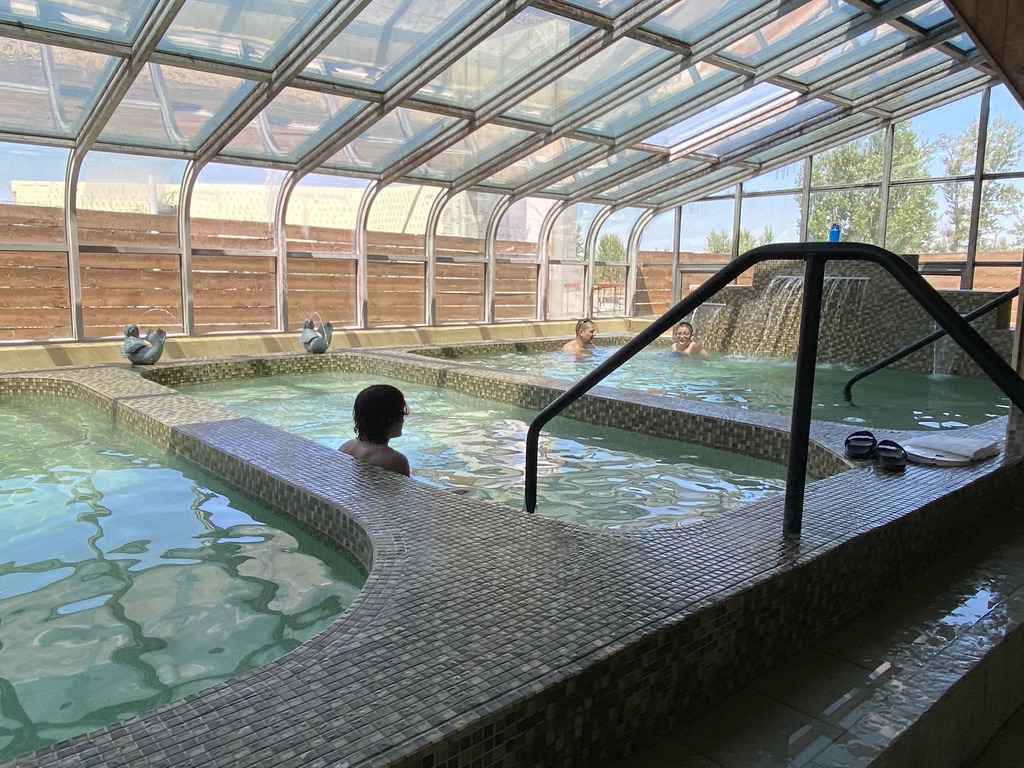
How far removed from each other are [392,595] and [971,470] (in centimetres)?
260

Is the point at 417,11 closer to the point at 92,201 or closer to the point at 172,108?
the point at 172,108

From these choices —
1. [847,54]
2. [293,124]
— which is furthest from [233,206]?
[847,54]

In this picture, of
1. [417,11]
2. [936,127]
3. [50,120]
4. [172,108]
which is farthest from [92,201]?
[936,127]

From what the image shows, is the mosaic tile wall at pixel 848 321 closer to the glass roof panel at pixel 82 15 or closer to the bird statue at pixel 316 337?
the bird statue at pixel 316 337

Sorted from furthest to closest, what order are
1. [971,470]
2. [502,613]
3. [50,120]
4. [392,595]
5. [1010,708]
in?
[50,120] < [971,470] < [1010,708] < [392,595] < [502,613]

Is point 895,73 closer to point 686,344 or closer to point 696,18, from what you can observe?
point 696,18

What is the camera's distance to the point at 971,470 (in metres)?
3.12

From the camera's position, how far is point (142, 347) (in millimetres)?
7297

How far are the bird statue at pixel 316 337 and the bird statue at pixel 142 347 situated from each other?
5.35 feet

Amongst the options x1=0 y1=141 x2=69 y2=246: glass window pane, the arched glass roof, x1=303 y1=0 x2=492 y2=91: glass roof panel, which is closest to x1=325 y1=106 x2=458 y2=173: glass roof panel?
the arched glass roof

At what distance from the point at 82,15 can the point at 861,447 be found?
6.15m

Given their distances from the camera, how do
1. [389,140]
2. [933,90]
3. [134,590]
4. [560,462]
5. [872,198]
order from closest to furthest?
1. [134,590]
2. [560,462]
3. [389,140]
4. [933,90]
5. [872,198]

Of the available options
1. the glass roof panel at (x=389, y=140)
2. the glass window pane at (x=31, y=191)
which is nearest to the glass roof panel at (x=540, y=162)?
the glass roof panel at (x=389, y=140)

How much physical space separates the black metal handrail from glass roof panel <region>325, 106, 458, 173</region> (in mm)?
6319
